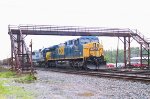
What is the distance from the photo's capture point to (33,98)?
41.7 ft

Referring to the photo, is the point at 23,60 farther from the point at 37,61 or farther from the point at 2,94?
the point at 37,61

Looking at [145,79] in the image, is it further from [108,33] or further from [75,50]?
[108,33]

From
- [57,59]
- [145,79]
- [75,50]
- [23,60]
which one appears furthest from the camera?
[57,59]

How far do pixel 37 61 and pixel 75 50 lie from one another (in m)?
23.6

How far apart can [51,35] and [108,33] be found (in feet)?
21.6

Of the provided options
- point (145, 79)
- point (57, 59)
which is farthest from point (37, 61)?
point (145, 79)

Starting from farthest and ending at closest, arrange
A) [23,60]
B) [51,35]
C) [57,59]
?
[57,59], [51,35], [23,60]

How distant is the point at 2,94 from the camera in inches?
549

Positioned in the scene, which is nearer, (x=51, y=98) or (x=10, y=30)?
(x=51, y=98)

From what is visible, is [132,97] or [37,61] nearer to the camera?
[132,97]

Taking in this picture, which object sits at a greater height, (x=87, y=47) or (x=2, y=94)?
(x=87, y=47)

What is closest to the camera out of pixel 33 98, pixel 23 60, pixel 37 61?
pixel 33 98

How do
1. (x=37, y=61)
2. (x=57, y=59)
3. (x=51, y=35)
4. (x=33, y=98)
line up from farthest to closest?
(x=37, y=61) < (x=57, y=59) < (x=51, y=35) < (x=33, y=98)

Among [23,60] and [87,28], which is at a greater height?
[87,28]
